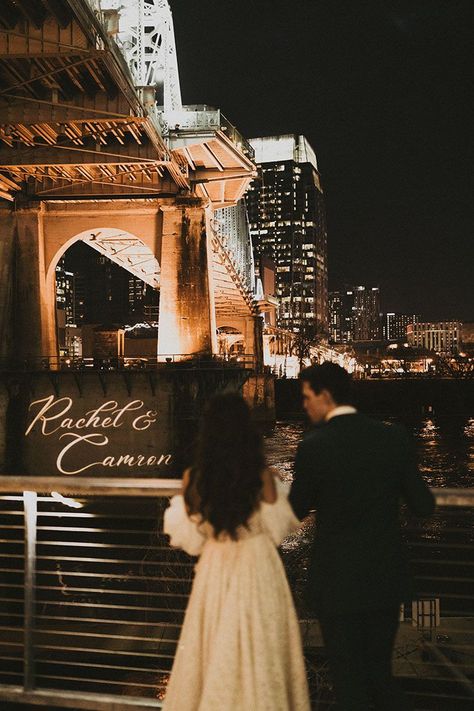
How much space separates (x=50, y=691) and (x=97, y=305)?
7412 inches

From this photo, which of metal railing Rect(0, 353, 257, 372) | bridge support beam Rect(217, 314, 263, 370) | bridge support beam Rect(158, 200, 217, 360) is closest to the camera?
metal railing Rect(0, 353, 257, 372)

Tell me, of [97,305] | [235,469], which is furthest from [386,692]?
[97,305]

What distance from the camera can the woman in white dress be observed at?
9.97 feet

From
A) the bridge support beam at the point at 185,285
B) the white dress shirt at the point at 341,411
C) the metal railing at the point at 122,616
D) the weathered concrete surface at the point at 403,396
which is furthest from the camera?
the weathered concrete surface at the point at 403,396

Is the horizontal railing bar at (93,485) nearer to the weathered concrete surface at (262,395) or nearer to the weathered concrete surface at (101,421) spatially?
the weathered concrete surface at (101,421)

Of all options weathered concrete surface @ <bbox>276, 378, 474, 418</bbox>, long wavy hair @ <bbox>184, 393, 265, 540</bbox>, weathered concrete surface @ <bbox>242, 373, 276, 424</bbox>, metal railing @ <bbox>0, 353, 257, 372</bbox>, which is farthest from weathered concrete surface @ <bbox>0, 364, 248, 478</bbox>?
weathered concrete surface @ <bbox>276, 378, 474, 418</bbox>

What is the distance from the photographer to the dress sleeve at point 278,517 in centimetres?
312

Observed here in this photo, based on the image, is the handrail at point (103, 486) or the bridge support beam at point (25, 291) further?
the bridge support beam at point (25, 291)

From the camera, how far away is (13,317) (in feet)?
114

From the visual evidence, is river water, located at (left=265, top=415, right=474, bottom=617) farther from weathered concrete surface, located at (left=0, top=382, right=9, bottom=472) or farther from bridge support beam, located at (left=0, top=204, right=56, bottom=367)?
bridge support beam, located at (left=0, top=204, right=56, bottom=367)

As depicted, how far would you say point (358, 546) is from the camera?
318 cm

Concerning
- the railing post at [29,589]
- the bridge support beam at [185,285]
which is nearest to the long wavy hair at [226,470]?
the railing post at [29,589]

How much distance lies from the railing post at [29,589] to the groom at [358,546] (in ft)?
5.80

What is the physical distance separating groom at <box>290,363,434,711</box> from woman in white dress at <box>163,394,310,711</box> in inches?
7.5
